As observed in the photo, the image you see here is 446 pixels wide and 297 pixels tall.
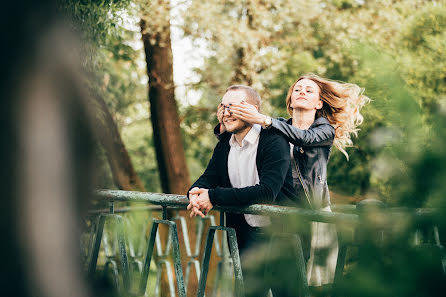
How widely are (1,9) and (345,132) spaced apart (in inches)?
98.2

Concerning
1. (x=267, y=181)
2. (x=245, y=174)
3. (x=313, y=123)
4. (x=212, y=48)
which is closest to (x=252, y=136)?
(x=245, y=174)

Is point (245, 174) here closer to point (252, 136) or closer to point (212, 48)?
point (252, 136)

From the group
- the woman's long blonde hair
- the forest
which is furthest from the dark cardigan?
the forest

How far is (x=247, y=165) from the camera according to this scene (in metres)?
2.97

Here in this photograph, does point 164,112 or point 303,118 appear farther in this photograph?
point 164,112

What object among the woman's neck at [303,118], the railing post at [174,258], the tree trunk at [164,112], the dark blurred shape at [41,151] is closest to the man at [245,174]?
the railing post at [174,258]

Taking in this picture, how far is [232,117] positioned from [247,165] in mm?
274

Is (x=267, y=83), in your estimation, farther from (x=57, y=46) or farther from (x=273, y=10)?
(x=57, y=46)

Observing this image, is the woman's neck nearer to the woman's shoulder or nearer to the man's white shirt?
the woman's shoulder

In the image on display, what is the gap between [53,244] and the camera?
1588mm

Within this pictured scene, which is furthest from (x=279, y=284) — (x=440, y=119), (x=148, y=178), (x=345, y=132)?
(x=148, y=178)

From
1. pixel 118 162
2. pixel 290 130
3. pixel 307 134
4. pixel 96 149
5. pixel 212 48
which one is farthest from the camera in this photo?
pixel 212 48

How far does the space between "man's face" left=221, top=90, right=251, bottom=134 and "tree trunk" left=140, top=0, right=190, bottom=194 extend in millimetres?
5978

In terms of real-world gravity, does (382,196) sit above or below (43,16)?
below
